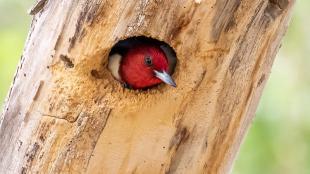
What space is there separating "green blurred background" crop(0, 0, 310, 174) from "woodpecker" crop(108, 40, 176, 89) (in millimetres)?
1217

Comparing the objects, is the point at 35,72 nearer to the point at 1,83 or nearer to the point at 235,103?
the point at 235,103

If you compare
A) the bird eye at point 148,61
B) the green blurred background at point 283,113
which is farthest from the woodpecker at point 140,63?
the green blurred background at point 283,113

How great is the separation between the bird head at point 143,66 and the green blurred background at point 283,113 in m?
1.21

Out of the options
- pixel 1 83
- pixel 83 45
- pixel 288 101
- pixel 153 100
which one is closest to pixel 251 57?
pixel 153 100

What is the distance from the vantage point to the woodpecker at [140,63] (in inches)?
160

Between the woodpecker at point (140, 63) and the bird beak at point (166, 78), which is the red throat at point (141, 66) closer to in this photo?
the woodpecker at point (140, 63)

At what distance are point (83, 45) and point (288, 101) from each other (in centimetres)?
221

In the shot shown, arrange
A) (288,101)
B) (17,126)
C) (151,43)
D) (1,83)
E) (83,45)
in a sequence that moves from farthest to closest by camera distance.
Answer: (1,83)
(288,101)
(151,43)
(17,126)
(83,45)

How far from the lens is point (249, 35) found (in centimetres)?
367

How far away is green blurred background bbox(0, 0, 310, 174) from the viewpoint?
5.35 metres

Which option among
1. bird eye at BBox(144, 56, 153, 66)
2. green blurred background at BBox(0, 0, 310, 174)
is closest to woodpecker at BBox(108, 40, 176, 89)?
bird eye at BBox(144, 56, 153, 66)

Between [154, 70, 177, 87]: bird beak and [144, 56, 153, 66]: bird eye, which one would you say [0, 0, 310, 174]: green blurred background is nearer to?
[144, 56, 153, 66]: bird eye

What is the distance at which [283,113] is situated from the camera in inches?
209

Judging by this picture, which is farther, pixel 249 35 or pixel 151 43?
pixel 151 43
